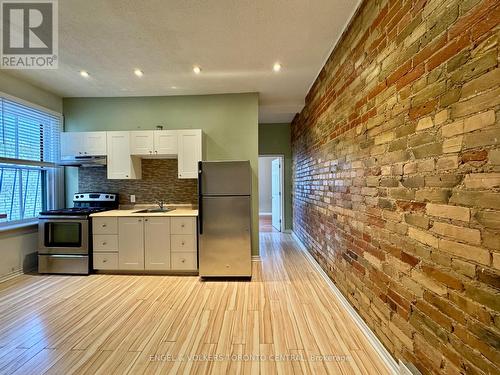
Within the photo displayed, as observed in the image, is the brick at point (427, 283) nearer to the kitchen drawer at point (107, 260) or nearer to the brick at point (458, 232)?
the brick at point (458, 232)

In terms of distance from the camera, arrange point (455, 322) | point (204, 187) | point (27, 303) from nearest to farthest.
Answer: point (455, 322) → point (27, 303) → point (204, 187)

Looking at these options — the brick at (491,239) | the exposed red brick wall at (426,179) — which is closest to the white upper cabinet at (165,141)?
the exposed red brick wall at (426,179)

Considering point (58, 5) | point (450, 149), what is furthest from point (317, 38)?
point (58, 5)

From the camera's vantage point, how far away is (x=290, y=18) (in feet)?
7.43

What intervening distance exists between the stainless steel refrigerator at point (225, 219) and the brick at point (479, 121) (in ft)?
7.86

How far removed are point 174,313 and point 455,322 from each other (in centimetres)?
230

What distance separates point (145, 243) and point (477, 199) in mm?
3546

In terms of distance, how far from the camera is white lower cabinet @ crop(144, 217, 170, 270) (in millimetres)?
3455

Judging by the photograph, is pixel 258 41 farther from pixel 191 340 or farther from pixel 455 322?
pixel 191 340

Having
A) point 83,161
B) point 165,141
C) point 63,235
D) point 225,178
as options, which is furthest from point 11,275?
point 225,178

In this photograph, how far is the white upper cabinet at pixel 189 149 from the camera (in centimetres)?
372

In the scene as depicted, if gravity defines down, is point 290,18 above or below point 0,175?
above

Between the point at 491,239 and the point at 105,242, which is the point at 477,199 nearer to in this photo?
the point at 491,239

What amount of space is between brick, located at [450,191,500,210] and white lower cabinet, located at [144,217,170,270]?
10.4 feet
